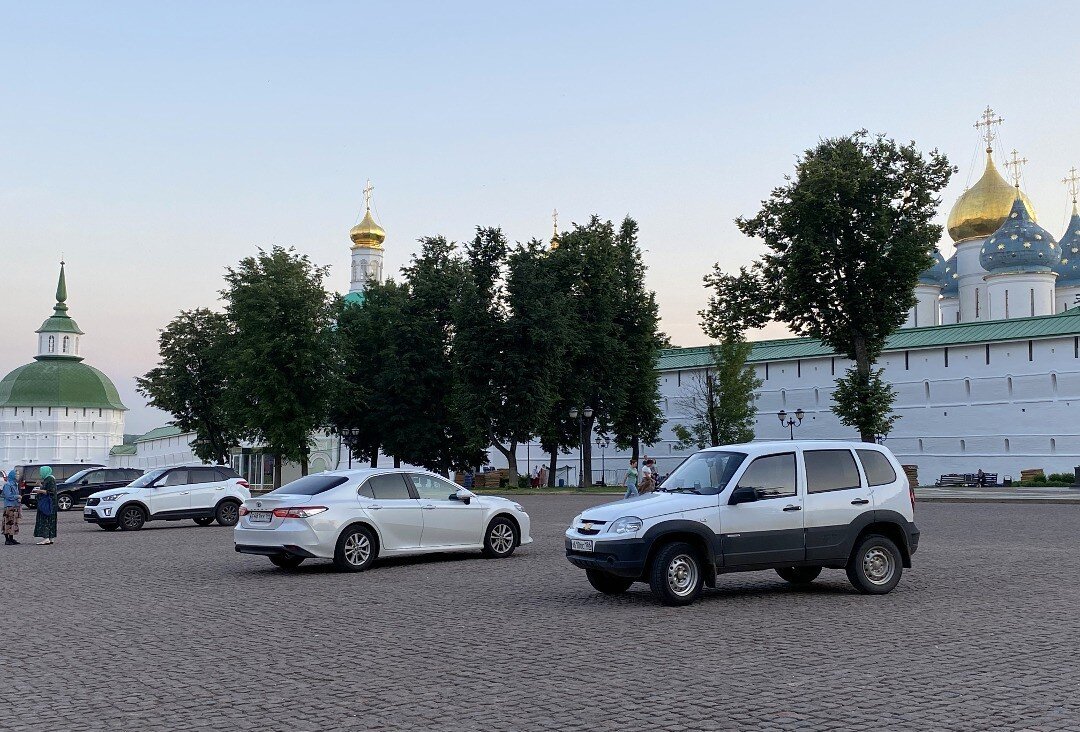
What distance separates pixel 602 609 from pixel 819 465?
3128 millimetres

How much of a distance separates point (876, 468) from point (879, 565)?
1130mm

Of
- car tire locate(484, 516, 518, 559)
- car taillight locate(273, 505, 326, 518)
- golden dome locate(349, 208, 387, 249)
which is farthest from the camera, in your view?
golden dome locate(349, 208, 387, 249)

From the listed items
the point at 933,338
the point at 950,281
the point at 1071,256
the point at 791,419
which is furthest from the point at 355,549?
the point at 1071,256

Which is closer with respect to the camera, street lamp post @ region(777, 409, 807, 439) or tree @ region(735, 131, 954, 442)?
tree @ region(735, 131, 954, 442)

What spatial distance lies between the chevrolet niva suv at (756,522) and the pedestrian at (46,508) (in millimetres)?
13895

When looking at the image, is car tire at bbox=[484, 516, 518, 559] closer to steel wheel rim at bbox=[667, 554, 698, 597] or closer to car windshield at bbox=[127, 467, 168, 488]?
steel wheel rim at bbox=[667, 554, 698, 597]

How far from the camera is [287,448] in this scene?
2173 inches

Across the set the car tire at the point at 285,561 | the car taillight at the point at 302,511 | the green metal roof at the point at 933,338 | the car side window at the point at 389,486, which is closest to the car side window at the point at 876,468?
the car side window at the point at 389,486

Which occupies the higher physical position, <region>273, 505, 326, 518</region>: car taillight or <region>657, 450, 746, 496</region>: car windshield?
<region>657, 450, 746, 496</region>: car windshield

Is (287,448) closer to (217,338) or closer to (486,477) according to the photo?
(217,338)

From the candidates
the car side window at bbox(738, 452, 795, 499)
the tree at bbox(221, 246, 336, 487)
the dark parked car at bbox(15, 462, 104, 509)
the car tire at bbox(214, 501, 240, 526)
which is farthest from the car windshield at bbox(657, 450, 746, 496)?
the tree at bbox(221, 246, 336, 487)

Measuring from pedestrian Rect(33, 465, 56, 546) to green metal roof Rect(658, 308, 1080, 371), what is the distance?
1759 inches

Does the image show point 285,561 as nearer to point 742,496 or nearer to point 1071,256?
point 742,496

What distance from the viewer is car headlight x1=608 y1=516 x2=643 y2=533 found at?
39.2 feet
